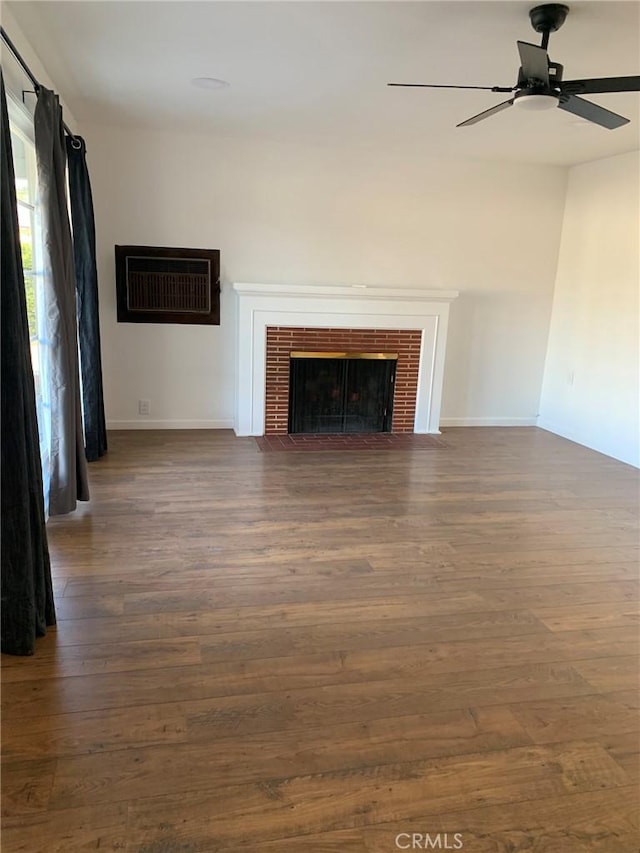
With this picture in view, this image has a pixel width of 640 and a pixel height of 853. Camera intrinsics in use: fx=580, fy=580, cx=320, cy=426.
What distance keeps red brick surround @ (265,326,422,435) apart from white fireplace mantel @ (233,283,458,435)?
0.06 meters

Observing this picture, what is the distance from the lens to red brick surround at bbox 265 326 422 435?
527 centimetres

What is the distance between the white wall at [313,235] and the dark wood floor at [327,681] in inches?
75.2

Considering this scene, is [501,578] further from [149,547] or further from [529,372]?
[529,372]

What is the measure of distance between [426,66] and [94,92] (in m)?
2.23

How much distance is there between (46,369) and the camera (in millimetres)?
3434

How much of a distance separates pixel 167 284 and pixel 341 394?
6.14ft

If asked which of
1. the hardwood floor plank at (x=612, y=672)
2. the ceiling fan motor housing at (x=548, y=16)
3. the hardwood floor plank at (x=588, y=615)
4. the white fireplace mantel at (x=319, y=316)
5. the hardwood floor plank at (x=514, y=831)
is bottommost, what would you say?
the hardwood floor plank at (x=514, y=831)

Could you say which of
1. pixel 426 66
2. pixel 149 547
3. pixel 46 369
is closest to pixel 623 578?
pixel 149 547

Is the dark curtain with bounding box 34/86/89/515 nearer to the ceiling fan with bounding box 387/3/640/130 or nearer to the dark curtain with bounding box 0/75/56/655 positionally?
the dark curtain with bounding box 0/75/56/655

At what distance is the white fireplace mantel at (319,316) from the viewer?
202 inches

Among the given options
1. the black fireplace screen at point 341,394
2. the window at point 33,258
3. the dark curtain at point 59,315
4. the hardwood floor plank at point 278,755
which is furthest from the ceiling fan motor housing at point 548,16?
the black fireplace screen at point 341,394

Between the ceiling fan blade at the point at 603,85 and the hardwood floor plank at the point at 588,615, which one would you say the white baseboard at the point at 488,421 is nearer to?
the hardwood floor plank at the point at 588,615

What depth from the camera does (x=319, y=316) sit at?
5.26 metres

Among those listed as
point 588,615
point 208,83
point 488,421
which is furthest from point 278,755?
point 488,421
